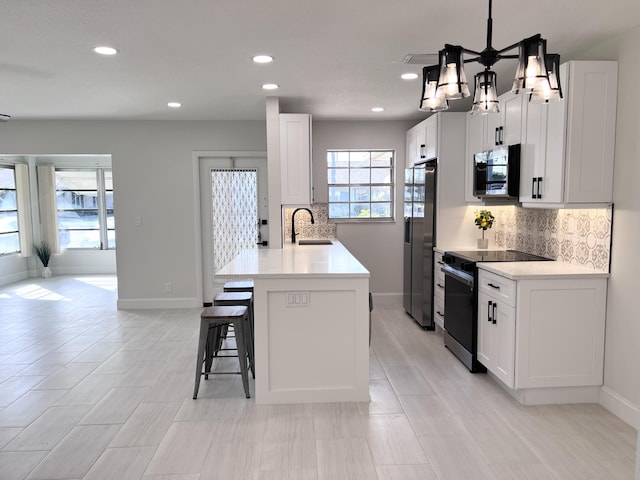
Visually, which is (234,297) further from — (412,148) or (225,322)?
(412,148)

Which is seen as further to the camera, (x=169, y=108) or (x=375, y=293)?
(x=375, y=293)

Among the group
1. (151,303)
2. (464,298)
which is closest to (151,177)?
(151,303)

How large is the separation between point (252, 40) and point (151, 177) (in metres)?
3.48

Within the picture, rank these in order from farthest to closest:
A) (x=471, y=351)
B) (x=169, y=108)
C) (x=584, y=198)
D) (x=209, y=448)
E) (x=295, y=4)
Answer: (x=169, y=108), (x=471, y=351), (x=584, y=198), (x=209, y=448), (x=295, y=4)

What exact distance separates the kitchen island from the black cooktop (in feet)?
3.83

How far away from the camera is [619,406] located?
2.93 m

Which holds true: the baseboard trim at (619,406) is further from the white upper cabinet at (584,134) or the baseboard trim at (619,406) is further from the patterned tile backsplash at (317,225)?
the patterned tile backsplash at (317,225)

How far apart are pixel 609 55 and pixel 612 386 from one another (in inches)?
86.3

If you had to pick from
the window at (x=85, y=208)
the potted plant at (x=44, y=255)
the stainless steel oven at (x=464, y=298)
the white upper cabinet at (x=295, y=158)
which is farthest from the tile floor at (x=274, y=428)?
the window at (x=85, y=208)

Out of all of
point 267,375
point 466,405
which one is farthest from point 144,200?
point 466,405

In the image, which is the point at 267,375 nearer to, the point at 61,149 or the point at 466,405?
the point at 466,405

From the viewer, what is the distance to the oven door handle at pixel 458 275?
3.69 meters

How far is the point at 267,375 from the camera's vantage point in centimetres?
318

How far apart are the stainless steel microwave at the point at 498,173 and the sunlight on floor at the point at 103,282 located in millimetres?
5874
